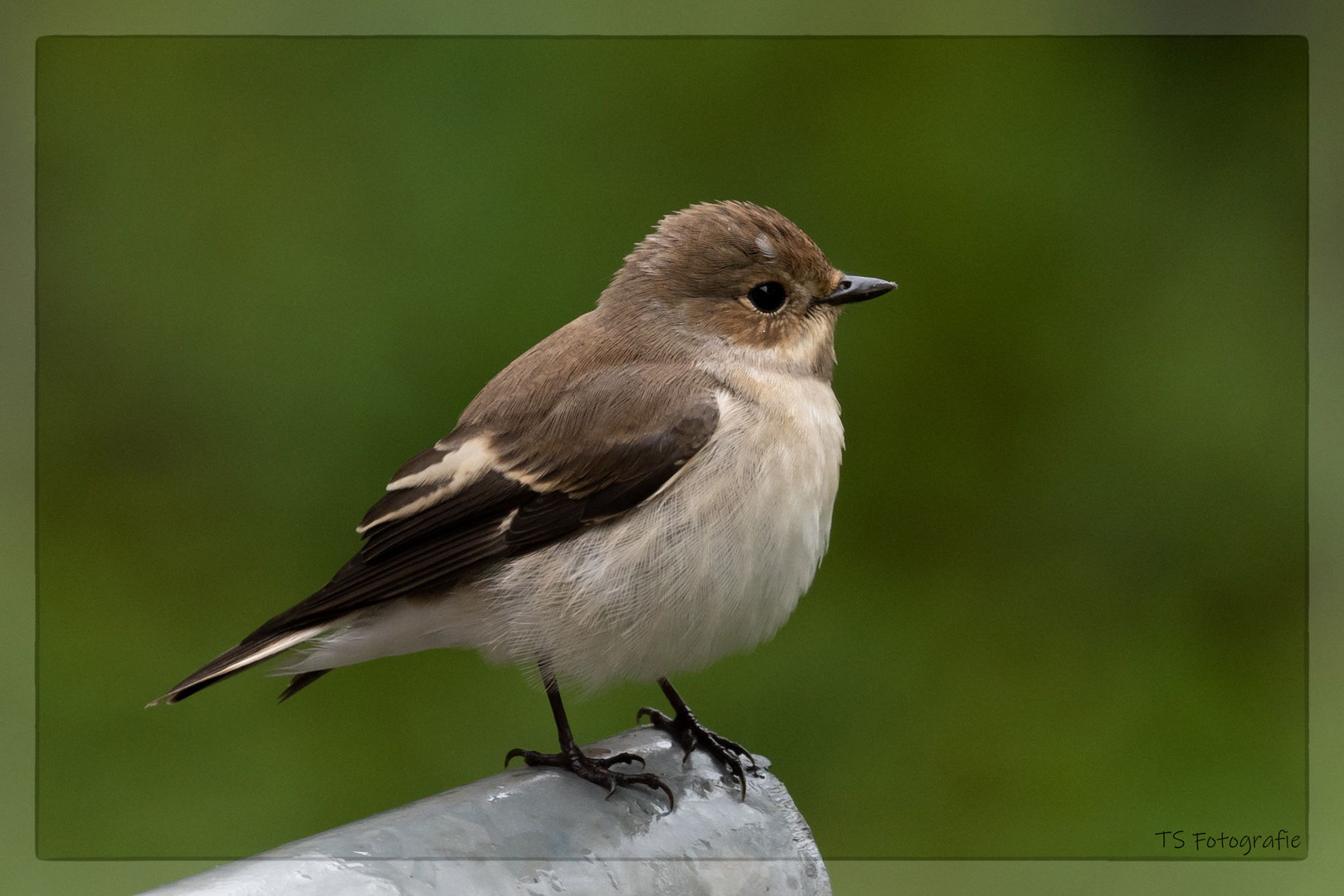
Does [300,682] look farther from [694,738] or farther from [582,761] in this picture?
[694,738]

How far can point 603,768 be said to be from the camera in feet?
5.78

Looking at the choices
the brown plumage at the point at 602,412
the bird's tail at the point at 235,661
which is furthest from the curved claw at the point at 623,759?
the bird's tail at the point at 235,661

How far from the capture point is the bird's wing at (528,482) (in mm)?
1773

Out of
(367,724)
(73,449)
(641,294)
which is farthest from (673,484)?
(367,724)

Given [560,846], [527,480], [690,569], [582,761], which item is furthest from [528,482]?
[560,846]

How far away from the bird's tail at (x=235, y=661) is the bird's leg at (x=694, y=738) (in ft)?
1.72

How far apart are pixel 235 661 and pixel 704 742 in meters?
0.64

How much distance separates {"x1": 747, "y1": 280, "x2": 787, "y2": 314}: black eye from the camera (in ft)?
6.31

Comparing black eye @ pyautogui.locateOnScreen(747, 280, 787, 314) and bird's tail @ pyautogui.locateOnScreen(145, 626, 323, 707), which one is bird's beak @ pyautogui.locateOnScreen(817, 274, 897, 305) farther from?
bird's tail @ pyautogui.locateOnScreen(145, 626, 323, 707)

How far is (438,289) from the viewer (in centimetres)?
220

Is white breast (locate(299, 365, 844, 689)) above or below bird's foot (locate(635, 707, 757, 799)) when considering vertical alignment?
above

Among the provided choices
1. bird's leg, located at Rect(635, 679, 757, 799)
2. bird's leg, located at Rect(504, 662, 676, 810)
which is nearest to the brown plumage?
bird's leg, located at Rect(504, 662, 676, 810)

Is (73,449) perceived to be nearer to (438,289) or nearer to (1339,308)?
(438,289)

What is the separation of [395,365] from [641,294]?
53 cm
